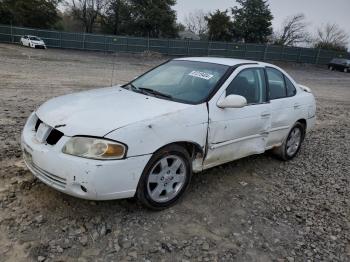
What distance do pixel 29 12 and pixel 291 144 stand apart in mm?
41625

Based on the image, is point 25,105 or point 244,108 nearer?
point 244,108

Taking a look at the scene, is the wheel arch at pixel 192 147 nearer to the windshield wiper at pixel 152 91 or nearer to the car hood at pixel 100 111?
the car hood at pixel 100 111

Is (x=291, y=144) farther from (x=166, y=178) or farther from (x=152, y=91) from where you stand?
(x=166, y=178)

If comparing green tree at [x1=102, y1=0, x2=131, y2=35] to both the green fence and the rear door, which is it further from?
the rear door

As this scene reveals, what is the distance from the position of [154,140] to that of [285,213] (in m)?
1.79

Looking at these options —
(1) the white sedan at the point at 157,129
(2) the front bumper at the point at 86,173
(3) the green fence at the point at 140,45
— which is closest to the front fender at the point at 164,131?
(1) the white sedan at the point at 157,129

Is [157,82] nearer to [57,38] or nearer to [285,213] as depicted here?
[285,213]

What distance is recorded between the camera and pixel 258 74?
16.0 ft

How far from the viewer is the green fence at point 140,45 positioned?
119 feet

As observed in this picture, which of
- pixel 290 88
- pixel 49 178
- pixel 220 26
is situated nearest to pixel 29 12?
pixel 220 26

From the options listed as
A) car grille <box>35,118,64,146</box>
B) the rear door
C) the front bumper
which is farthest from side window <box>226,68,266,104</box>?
car grille <box>35,118,64,146</box>

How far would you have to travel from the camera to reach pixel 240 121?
4.30 meters

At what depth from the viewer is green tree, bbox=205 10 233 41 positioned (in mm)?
47781

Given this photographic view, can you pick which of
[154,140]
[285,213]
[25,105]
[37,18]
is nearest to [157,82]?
[154,140]
